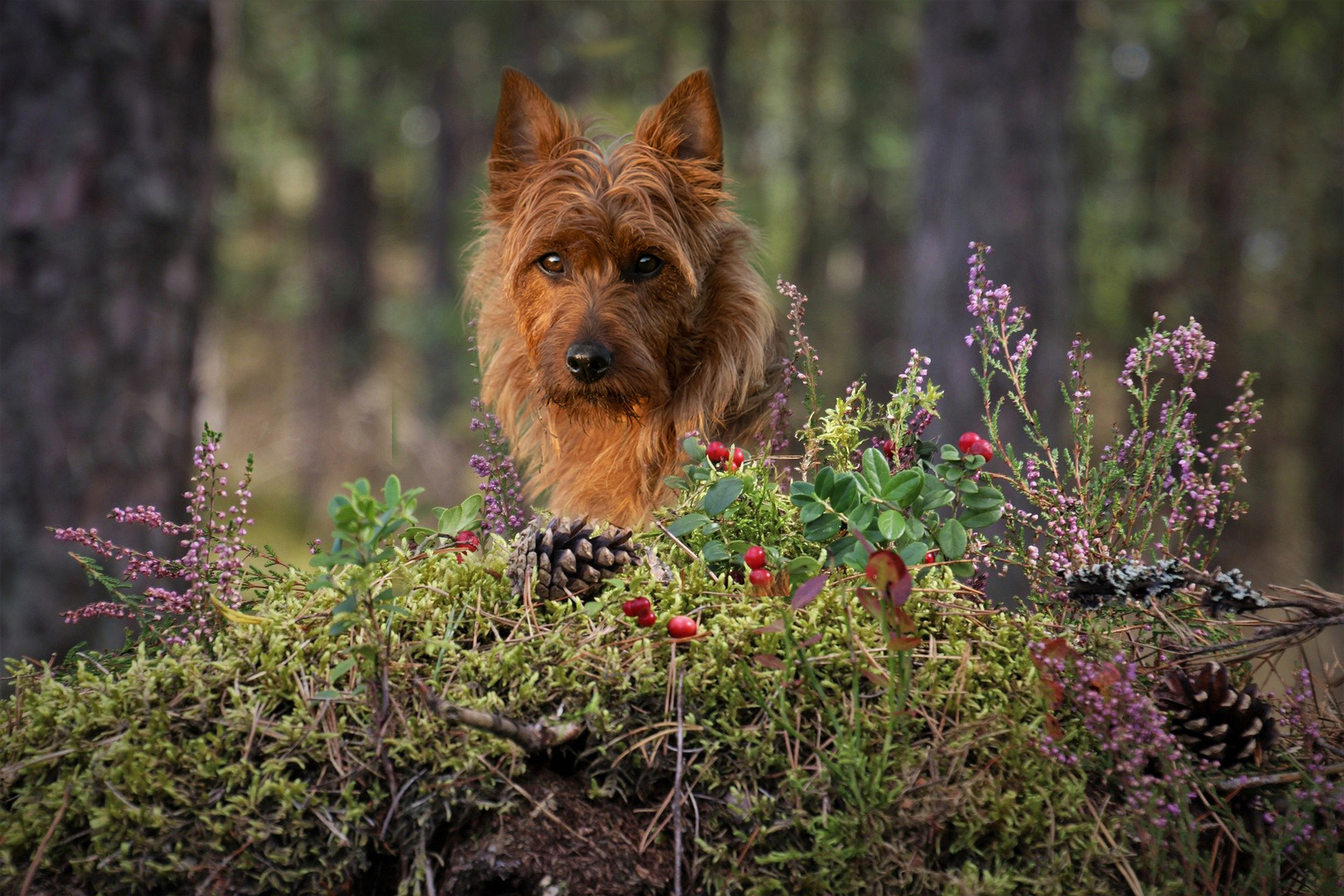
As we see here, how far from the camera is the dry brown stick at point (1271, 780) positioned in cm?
178

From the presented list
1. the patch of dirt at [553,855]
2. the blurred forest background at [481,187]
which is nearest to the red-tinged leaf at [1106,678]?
the patch of dirt at [553,855]

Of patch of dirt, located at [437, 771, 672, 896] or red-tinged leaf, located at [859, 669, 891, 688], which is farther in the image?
red-tinged leaf, located at [859, 669, 891, 688]

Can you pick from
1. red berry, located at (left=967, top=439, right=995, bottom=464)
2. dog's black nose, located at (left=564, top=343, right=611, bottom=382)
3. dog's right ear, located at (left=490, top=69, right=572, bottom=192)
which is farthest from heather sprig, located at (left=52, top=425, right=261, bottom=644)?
dog's right ear, located at (left=490, top=69, right=572, bottom=192)

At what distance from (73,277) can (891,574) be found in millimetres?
4246

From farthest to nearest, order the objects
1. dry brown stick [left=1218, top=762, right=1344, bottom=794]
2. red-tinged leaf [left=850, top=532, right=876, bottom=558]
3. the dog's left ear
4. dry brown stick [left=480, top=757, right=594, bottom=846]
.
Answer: the dog's left ear < red-tinged leaf [left=850, top=532, right=876, bottom=558] < dry brown stick [left=1218, top=762, right=1344, bottom=794] < dry brown stick [left=480, top=757, right=594, bottom=846]

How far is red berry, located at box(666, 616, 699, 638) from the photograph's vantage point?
191cm

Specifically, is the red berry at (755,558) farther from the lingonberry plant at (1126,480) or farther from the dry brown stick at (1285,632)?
the dry brown stick at (1285,632)

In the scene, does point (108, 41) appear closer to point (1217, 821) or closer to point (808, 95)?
point (1217, 821)

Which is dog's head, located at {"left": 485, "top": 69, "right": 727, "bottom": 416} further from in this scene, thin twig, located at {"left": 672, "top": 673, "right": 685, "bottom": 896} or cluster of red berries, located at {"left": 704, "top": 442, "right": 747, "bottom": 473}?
thin twig, located at {"left": 672, "top": 673, "right": 685, "bottom": 896}

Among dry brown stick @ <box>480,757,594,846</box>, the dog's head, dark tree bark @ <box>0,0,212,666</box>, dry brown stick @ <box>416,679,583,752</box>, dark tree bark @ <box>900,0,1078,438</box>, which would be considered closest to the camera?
dry brown stick @ <box>416,679,583,752</box>

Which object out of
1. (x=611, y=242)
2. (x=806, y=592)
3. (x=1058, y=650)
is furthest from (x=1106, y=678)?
(x=611, y=242)

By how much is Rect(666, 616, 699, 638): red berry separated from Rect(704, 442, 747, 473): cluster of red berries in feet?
1.86

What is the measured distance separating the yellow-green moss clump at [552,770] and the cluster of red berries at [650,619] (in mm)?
31

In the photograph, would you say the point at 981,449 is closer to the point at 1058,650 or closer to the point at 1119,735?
the point at 1058,650
